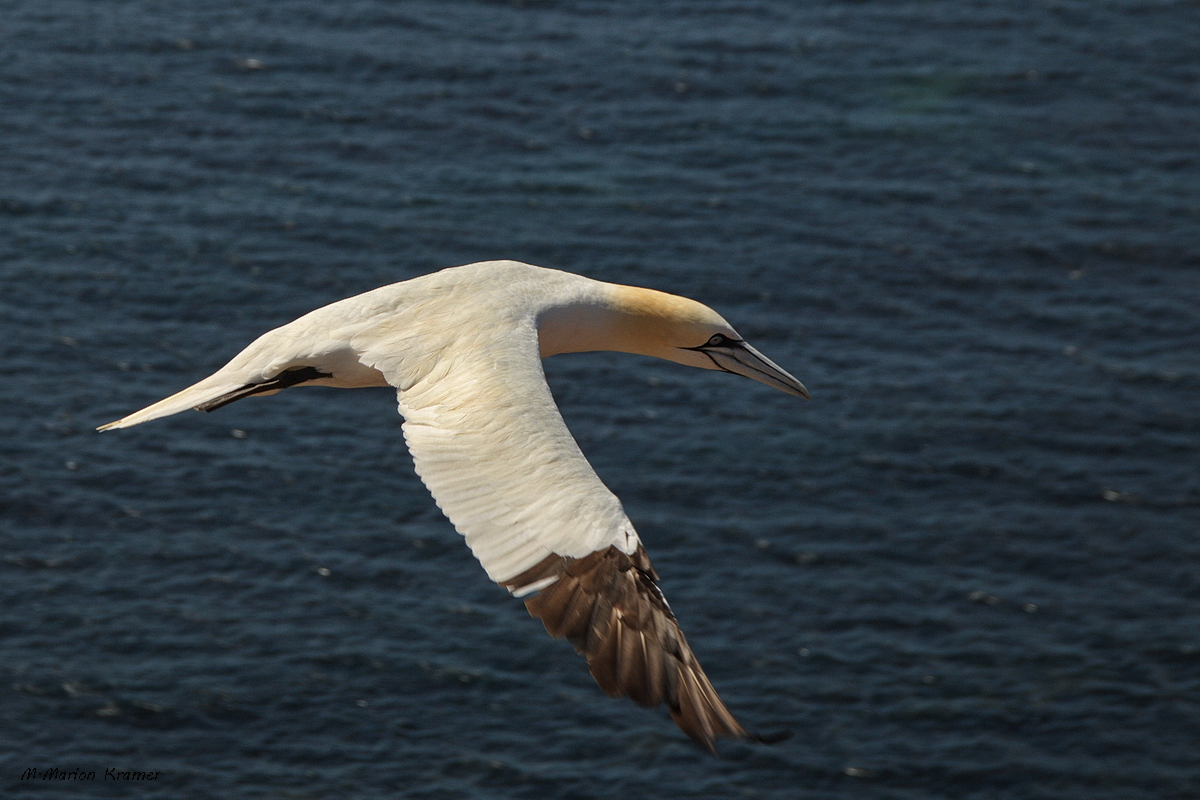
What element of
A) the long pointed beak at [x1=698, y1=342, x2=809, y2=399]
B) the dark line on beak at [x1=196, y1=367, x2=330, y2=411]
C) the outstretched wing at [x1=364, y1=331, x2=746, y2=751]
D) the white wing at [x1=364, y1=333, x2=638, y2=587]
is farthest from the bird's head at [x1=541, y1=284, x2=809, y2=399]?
the outstretched wing at [x1=364, y1=331, x2=746, y2=751]

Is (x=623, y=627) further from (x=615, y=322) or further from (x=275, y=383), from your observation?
(x=615, y=322)

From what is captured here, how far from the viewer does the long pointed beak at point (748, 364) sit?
1312 centimetres

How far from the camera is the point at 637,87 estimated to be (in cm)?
4156

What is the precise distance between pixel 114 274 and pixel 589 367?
34.8 feet

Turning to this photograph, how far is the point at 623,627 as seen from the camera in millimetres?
8805

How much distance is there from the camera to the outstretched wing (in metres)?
8.64

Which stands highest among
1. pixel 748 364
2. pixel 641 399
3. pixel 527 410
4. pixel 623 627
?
pixel 527 410

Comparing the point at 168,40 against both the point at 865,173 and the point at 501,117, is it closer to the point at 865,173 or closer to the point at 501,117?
the point at 501,117

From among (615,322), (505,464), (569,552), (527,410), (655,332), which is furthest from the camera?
(655,332)

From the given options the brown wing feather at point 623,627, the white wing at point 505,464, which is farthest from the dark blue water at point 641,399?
the brown wing feather at point 623,627

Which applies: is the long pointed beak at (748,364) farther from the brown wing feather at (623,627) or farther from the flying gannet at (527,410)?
the brown wing feather at (623,627)

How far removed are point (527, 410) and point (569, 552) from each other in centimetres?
129

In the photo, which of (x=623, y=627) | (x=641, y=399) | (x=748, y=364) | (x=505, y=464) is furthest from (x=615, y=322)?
(x=641, y=399)

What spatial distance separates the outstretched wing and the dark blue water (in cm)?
1836
